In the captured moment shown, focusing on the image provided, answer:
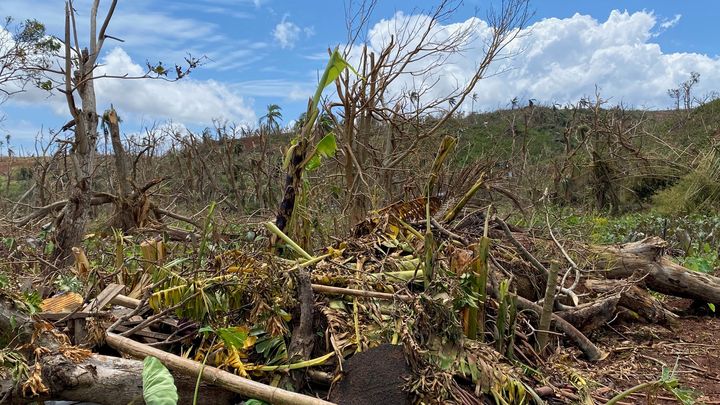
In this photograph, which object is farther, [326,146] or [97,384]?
[326,146]

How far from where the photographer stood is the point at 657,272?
195 inches

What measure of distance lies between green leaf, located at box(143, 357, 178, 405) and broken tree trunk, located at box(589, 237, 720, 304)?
12.5 feet

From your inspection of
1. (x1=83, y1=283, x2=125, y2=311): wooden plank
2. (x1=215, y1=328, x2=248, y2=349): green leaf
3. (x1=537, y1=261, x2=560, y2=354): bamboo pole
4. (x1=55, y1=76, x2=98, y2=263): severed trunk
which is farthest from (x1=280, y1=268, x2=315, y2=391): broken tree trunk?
(x1=55, y1=76, x2=98, y2=263): severed trunk

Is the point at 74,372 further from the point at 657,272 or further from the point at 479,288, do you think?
the point at 657,272

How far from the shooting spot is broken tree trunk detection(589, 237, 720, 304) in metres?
4.93

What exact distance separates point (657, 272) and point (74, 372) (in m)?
4.55

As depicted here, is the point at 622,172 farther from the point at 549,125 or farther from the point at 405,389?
the point at 549,125

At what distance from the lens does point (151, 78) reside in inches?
281

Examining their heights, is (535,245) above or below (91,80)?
below

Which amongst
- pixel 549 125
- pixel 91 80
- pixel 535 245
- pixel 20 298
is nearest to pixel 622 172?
pixel 535 245

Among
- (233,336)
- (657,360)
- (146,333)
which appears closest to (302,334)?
(233,336)

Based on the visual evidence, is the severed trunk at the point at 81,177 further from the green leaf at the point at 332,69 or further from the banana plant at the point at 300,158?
the green leaf at the point at 332,69

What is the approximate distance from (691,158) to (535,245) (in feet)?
38.9

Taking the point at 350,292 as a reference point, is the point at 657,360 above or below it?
below
